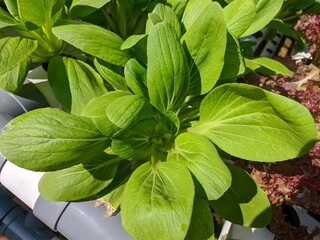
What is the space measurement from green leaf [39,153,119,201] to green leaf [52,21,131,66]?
0.59ft

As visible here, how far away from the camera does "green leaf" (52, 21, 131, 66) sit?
66cm

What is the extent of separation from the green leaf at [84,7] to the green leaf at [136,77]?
0.14 meters

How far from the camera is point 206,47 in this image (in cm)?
67

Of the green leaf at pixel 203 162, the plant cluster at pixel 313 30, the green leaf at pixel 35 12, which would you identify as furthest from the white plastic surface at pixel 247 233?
the green leaf at pixel 35 12

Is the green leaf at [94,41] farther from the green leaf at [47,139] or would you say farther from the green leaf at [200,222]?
the green leaf at [200,222]

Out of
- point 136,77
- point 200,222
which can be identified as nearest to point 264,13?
point 136,77

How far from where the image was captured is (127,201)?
651 millimetres

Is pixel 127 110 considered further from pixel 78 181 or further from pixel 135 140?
pixel 78 181

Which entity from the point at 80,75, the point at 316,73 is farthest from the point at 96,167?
the point at 316,73

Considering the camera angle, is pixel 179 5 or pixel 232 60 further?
pixel 179 5

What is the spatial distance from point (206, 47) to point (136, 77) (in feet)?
0.42

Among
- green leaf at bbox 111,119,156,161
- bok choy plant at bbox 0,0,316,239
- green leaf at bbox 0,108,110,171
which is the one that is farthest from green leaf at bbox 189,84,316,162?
green leaf at bbox 0,108,110,171

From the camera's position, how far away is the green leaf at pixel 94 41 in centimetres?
66

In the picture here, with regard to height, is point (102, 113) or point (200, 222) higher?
point (102, 113)
